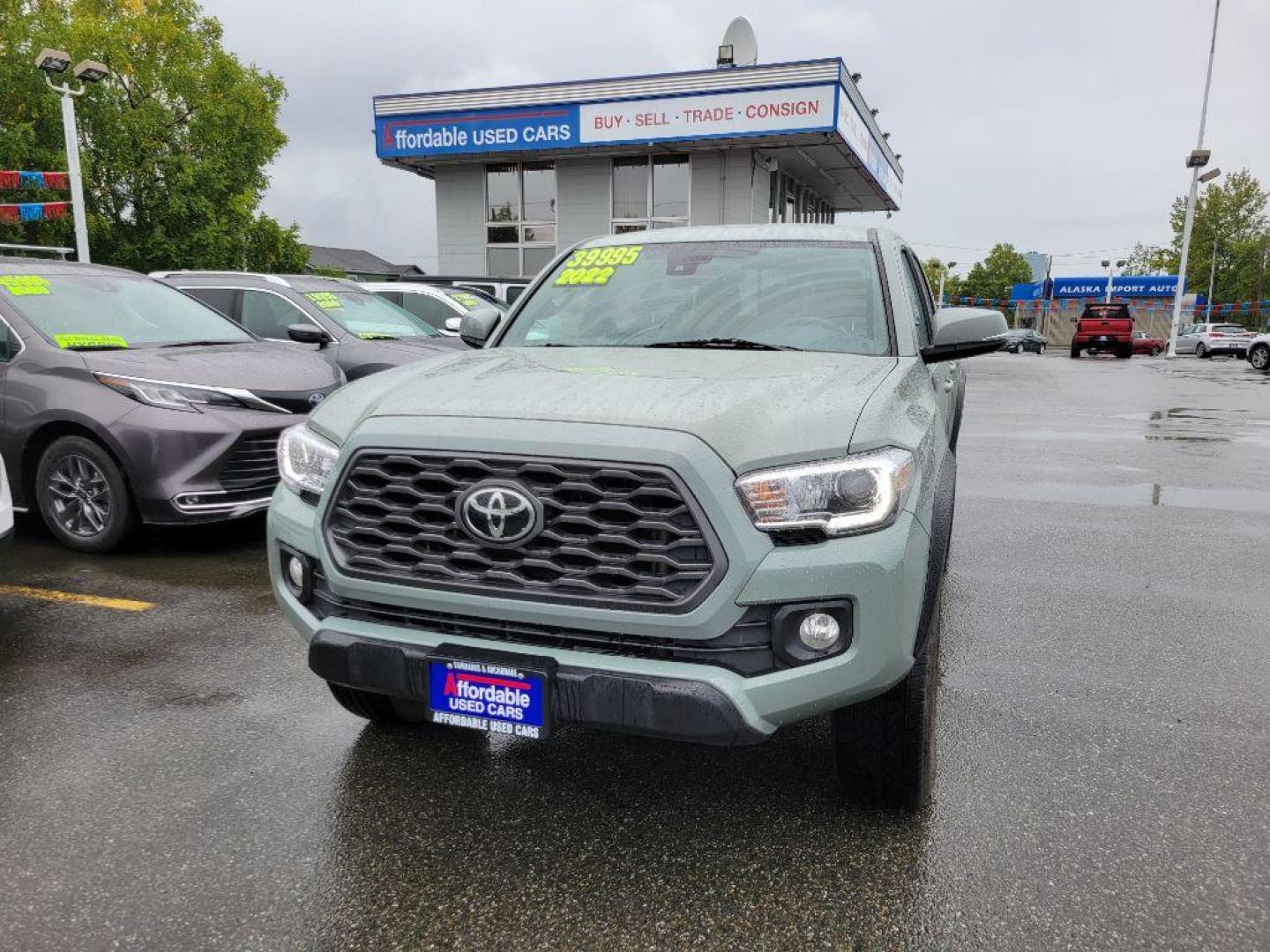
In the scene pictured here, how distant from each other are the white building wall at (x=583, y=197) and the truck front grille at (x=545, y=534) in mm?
20997

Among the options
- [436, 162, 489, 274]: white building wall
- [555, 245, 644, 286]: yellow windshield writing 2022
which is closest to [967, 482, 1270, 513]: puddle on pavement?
[555, 245, 644, 286]: yellow windshield writing 2022

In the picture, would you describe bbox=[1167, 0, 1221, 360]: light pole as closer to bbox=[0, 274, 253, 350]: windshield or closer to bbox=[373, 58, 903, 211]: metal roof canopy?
→ bbox=[373, 58, 903, 211]: metal roof canopy

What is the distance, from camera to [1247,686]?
3672mm

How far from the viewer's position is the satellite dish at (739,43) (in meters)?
25.3

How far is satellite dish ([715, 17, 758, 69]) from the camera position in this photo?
25328 mm

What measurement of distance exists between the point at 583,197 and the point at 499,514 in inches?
859

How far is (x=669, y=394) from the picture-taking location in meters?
2.48

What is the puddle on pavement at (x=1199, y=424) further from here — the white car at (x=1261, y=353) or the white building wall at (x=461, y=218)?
the white building wall at (x=461, y=218)

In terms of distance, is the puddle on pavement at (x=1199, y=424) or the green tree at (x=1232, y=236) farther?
the green tree at (x=1232, y=236)

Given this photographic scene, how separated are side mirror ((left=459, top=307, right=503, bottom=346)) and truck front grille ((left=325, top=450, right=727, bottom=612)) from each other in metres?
1.60

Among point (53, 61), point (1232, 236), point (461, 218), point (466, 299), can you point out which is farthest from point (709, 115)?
point (1232, 236)

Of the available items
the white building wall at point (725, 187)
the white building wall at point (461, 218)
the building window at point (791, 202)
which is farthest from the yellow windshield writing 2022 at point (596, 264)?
the white building wall at point (461, 218)

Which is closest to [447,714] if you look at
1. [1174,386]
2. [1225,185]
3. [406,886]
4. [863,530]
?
[406,886]

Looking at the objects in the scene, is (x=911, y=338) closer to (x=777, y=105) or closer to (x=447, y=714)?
(x=447, y=714)
